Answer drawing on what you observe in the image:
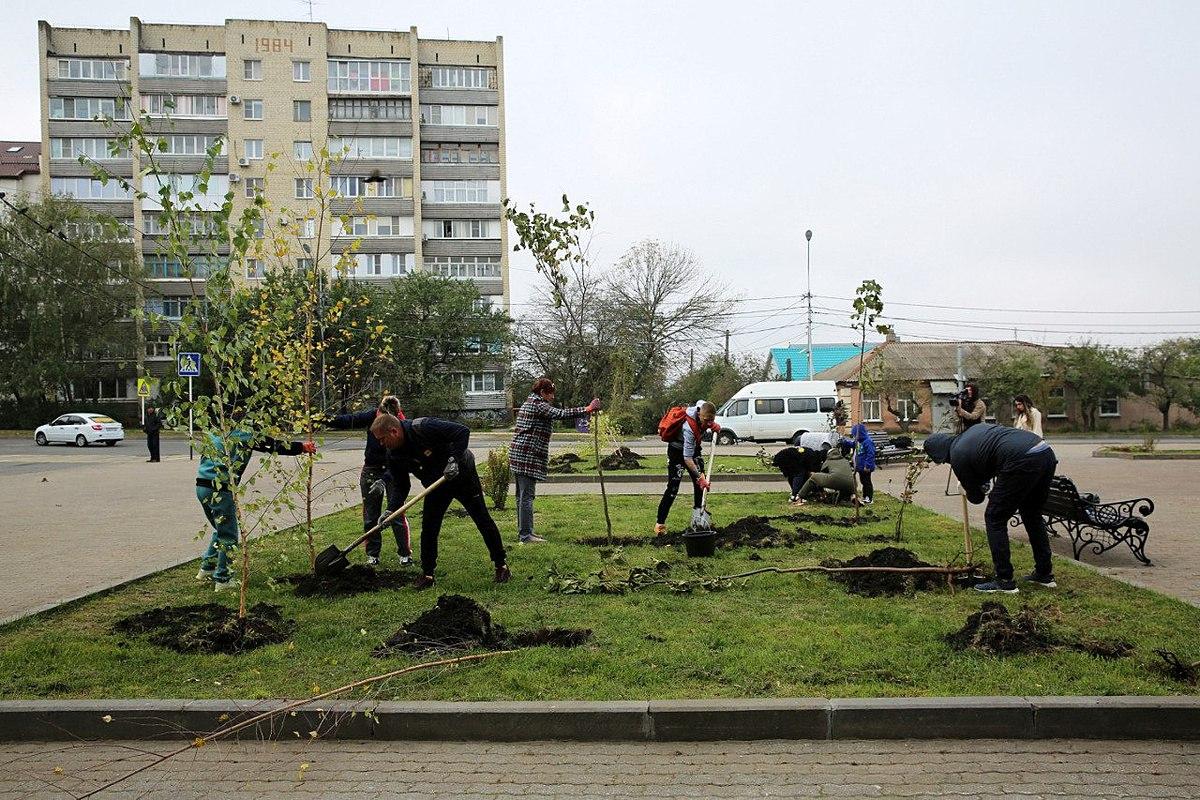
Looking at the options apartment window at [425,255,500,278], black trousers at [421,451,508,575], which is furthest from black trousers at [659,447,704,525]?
apartment window at [425,255,500,278]

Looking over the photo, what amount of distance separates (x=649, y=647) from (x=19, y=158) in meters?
77.9

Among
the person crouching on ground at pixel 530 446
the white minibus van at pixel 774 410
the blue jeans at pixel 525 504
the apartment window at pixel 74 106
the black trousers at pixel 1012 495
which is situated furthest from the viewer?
the apartment window at pixel 74 106

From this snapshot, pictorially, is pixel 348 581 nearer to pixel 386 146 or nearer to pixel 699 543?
pixel 699 543

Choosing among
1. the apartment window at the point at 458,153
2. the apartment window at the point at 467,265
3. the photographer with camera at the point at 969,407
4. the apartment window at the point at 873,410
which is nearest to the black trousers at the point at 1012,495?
the photographer with camera at the point at 969,407

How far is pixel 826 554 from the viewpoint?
30.4 ft

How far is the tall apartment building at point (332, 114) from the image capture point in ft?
194

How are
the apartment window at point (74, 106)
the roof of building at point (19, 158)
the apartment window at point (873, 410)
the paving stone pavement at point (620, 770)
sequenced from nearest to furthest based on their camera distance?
1. the paving stone pavement at point (620, 770)
2. the apartment window at point (873, 410)
3. the apartment window at point (74, 106)
4. the roof of building at point (19, 158)

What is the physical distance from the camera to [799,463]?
1429 cm

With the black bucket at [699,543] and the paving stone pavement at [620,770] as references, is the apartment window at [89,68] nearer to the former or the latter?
the black bucket at [699,543]

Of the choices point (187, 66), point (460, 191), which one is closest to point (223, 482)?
point (460, 191)

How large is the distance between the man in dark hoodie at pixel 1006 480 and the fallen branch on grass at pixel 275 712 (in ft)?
13.4

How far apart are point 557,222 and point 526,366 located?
4393 cm

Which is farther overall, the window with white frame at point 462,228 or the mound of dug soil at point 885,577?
the window with white frame at point 462,228

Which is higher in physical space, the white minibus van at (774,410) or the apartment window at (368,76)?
the apartment window at (368,76)
